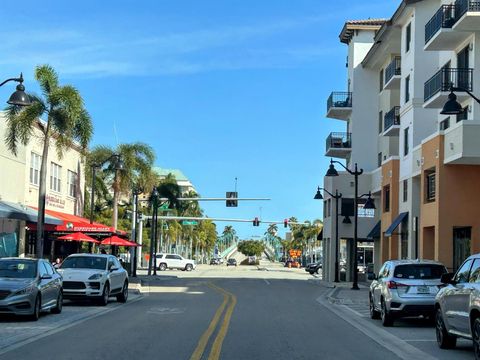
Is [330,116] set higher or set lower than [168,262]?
higher

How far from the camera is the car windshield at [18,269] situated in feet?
58.4

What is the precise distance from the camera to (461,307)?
1209cm

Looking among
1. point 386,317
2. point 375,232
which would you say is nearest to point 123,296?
point 386,317

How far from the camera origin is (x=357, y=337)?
15594mm

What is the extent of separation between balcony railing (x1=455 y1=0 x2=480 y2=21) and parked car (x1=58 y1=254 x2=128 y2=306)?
17.3m

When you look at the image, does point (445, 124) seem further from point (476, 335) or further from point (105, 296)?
point (476, 335)

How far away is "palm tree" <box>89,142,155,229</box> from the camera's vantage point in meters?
54.1

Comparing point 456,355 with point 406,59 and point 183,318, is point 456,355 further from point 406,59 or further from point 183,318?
point 406,59

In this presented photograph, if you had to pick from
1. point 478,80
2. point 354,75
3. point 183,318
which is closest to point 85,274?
point 183,318

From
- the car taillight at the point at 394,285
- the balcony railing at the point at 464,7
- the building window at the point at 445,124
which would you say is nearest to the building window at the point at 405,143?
the building window at the point at 445,124

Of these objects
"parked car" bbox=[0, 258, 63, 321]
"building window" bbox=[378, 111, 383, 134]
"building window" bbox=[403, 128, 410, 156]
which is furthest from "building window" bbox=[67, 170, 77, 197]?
"parked car" bbox=[0, 258, 63, 321]

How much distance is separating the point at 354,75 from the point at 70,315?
127 ft

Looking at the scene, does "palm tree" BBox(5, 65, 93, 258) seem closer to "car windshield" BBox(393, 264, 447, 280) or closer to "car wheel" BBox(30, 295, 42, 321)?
"car wheel" BBox(30, 295, 42, 321)

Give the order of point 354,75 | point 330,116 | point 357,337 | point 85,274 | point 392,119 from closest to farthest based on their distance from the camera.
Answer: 1. point 357,337
2. point 85,274
3. point 392,119
4. point 354,75
5. point 330,116
